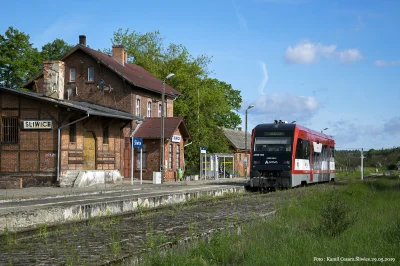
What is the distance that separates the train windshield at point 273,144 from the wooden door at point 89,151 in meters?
11.8

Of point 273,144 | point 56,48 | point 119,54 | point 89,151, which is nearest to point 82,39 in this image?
point 119,54

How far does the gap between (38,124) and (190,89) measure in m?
29.5

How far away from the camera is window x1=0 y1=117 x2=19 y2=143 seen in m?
31.2

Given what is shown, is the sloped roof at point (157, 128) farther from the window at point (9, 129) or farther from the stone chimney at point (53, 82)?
the window at point (9, 129)

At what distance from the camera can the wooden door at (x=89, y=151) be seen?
33.3m

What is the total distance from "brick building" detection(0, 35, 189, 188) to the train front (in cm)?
1010

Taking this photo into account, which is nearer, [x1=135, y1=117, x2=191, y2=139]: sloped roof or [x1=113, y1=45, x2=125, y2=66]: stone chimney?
[x1=135, y1=117, x2=191, y2=139]: sloped roof

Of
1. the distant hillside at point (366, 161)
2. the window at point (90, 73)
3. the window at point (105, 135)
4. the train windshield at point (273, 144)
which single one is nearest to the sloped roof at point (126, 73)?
the window at point (90, 73)

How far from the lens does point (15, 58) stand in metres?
55.7

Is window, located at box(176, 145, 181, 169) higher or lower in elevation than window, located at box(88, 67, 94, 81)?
lower

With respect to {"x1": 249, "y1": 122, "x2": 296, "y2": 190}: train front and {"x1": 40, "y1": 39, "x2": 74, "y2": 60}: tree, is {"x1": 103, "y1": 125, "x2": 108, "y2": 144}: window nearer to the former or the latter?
{"x1": 249, "y1": 122, "x2": 296, "y2": 190}: train front

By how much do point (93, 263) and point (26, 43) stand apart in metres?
53.4

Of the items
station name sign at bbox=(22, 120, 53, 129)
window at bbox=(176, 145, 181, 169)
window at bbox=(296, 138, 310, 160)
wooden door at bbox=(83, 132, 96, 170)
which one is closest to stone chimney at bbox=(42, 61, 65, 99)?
station name sign at bbox=(22, 120, 53, 129)

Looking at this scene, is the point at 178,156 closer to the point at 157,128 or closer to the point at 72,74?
the point at 157,128
